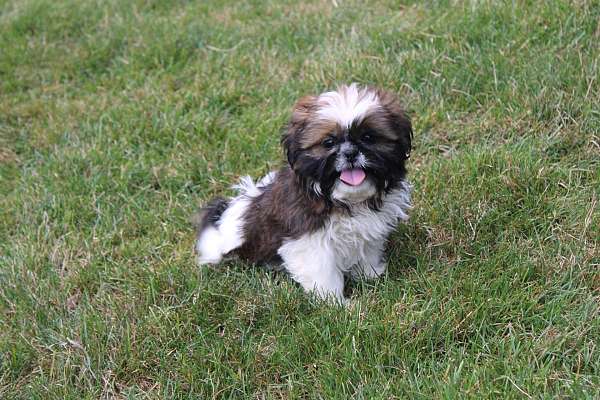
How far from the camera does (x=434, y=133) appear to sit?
5.68 m

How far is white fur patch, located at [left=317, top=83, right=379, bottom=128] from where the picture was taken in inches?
145

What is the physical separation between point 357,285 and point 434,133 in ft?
5.71

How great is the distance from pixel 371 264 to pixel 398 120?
3.16 ft

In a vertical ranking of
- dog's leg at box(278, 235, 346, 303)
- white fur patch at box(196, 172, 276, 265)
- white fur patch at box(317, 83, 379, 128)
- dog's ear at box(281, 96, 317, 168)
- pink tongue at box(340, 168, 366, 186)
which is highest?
white fur patch at box(317, 83, 379, 128)

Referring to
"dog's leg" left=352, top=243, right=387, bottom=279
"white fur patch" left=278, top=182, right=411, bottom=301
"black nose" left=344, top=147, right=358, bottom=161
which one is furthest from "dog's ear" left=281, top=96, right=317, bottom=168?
"dog's leg" left=352, top=243, right=387, bottom=279

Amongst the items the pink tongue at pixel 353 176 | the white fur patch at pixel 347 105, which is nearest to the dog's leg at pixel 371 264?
the pink tongue at pixel 353 176

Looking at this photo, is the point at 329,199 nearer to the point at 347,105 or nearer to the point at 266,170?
the point at 347,105

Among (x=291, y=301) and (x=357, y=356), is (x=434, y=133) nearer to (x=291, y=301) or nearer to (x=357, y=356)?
(x=291, y=301)

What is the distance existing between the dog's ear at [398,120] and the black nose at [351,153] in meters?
0.27

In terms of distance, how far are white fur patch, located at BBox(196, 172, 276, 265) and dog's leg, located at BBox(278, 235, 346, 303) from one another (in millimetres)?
465

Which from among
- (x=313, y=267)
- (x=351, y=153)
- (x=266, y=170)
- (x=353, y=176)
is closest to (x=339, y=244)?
(x=313, y=267)

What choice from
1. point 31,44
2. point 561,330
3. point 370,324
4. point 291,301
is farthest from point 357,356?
point 31,44

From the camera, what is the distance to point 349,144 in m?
3.69

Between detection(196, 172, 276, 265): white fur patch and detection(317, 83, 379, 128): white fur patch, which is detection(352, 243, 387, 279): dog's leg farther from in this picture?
detection(317, 83, 379, 128): white fur patch
